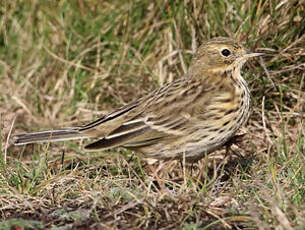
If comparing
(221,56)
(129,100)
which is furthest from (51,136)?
(129,100)

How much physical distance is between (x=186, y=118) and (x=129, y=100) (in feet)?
6.09

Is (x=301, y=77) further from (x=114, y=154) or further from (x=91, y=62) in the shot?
(x=91, y=62)

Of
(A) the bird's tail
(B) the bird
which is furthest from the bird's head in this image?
(A) the bird's tail

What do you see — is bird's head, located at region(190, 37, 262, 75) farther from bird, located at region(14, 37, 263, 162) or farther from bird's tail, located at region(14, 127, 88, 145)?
bird's tail, located at region(14, 127, 88, 145)

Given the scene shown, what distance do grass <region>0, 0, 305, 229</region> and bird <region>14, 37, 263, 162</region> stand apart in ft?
0.73

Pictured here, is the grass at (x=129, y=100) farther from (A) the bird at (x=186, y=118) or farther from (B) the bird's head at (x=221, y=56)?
(B) the bird's head at (x=221, y=56)

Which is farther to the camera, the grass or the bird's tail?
the bird's tail

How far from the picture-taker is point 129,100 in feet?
20.7

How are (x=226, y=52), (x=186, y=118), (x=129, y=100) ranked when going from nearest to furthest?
(x=186, y=118), (x=226, y=52), (x=129, y=100)

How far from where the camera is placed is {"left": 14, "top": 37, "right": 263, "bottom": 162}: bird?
4.45 meters

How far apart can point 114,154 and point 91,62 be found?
1613mm

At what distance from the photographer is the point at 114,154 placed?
213 inches

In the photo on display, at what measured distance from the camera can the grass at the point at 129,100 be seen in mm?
3568

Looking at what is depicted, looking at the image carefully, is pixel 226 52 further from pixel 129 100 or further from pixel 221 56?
pixel 129 100
